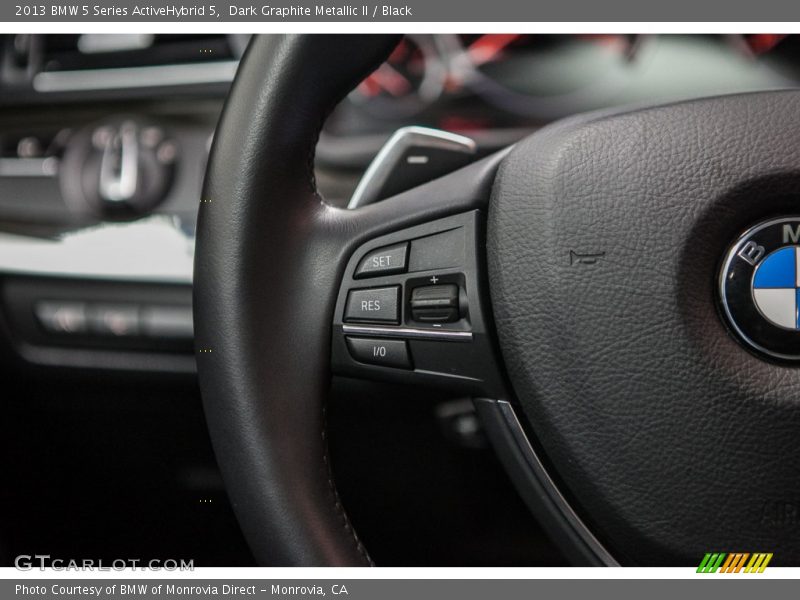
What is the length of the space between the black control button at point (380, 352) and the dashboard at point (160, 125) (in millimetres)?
605

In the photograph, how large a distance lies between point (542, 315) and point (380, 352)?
0.13m

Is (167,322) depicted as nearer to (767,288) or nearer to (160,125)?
(160,125)

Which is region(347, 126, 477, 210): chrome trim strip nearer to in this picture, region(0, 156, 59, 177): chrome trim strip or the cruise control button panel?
the cruise control button panel

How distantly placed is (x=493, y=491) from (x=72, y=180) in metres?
0.83

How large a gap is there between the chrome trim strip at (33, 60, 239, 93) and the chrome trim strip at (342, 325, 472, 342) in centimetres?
72

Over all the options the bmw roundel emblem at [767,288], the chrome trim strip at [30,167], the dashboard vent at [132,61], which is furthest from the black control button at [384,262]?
the chrome trim strip at [30,167]

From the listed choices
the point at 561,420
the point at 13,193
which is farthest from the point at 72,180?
the point at 561,420

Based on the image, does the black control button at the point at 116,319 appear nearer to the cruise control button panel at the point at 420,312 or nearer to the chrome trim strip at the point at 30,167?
the chrome trim strip at the point at 30,167

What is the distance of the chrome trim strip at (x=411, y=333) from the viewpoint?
24.0 inches

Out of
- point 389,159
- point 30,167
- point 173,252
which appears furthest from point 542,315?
point 30,167

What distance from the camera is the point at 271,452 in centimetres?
60

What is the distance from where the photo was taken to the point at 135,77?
1261 mm

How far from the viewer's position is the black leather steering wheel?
1.86ft
